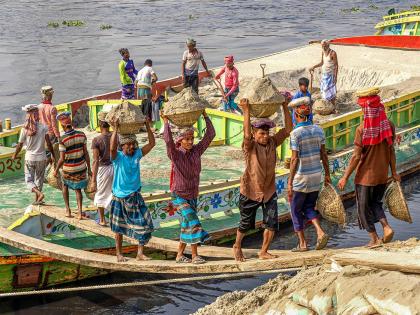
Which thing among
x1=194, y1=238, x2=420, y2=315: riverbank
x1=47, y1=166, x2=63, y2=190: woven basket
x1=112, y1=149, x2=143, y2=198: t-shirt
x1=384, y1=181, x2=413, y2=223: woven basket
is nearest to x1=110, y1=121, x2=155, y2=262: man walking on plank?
x1=112, y1=149, x2=143, y2=198: t-shirt

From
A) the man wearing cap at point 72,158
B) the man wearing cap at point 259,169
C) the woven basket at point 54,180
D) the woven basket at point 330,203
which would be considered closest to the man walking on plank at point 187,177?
the man wearing cap at point 259,169

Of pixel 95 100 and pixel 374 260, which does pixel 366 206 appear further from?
pixel 95 100

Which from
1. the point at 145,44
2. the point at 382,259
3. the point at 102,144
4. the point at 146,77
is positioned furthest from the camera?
the point at 145,44

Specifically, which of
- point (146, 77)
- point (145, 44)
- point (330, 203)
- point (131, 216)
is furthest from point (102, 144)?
point (145, 44)

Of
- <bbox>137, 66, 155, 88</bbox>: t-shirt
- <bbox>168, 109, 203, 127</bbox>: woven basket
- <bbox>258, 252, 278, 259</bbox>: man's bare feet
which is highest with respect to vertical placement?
<bbox>168, 109, 203, 127</bbox>: woven basket

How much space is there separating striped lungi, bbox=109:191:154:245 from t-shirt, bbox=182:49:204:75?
→ 637cm

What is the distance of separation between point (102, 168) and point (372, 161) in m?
3.25

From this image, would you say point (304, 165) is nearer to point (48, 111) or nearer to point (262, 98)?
point (262, 98)

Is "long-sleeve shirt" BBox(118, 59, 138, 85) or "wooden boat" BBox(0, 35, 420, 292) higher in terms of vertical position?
"long-sleeve shirt" BBox(118, 59, 138, 85)

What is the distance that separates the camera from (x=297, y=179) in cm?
743

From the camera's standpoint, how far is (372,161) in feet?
23.9

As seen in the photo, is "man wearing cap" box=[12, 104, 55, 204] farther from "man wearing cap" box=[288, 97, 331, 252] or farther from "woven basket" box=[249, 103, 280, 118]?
"man wearing cap" box=[288, 97, 331, 252]

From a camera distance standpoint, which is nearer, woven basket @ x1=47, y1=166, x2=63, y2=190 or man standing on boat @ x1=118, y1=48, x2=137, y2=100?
woven basket @ x1=47, y1=166, x2=63, y2=190

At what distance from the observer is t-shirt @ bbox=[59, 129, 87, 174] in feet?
29.6
